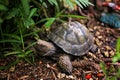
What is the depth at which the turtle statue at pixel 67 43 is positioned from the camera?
2.37 m

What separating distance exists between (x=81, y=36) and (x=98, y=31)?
510 millimetres

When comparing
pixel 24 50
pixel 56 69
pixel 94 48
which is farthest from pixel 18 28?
pixel 94 48

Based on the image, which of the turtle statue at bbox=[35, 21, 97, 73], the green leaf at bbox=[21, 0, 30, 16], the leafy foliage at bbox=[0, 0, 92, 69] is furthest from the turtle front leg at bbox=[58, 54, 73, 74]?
the green leaf at bbox=[21, 0, 30, 16]

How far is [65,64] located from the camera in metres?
2.31

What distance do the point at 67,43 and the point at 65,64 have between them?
8.5 inches

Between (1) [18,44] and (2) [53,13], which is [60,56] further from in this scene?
(2) [53,13]

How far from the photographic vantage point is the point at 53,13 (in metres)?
2.87

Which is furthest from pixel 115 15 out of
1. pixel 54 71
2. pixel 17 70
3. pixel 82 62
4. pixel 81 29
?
pixel 17 70

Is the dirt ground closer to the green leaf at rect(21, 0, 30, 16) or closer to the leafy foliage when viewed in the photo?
the leafy foliage

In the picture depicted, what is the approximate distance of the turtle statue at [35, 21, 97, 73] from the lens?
7.77ft

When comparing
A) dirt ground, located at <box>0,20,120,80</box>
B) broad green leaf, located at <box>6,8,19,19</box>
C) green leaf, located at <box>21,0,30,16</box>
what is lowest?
dirt ground, located at <box>0,20,120,80</box>

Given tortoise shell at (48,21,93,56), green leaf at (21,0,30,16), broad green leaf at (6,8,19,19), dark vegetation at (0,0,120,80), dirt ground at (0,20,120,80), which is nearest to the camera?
green leaf at (21,0,30,16)

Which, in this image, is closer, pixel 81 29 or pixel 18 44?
pixel 18 44

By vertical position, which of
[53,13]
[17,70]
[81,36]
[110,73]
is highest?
[53,13]
